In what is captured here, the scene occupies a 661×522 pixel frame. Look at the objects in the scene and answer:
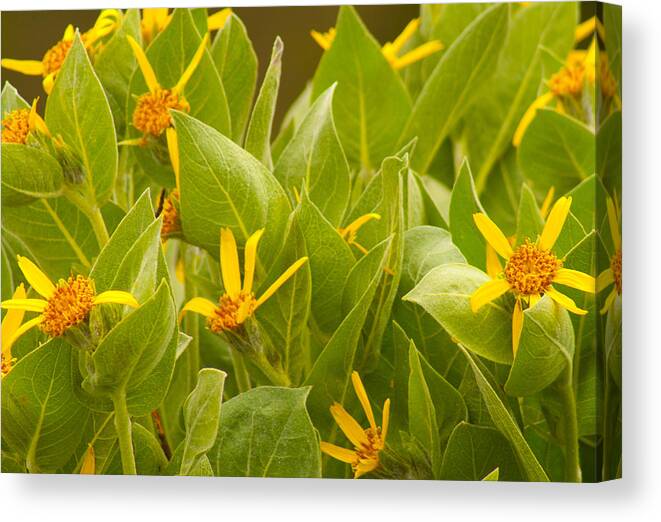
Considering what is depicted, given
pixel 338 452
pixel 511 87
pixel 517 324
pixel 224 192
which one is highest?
pixel 511 87

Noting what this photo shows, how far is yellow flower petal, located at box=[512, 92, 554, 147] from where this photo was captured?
1.17m

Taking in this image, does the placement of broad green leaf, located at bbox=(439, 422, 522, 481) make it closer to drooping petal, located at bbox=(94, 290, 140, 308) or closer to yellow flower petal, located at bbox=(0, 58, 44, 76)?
drooping petal, located at bbox=(94, 290, 140, 308)

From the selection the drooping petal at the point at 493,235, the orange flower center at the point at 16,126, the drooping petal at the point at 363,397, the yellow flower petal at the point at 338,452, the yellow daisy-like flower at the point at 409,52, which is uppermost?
the yellow daisy-like flower at the point at 409,52

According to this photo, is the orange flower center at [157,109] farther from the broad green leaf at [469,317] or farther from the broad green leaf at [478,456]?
the broad green leaf at [478,456]

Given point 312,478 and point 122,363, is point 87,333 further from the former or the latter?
point 312,478

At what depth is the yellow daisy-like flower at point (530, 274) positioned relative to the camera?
112cm

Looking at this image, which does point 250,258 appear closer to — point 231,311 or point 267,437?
point 231,311

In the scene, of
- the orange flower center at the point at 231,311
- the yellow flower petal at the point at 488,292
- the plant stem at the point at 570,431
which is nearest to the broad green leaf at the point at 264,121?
the orange flower center at the point at 231,311

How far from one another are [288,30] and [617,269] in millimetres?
380

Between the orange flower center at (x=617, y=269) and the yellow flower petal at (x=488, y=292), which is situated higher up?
the orange flower center at (x=617, y=269)

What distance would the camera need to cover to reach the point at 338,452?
118cm

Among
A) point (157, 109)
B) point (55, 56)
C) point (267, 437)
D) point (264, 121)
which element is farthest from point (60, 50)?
point (267, 437)

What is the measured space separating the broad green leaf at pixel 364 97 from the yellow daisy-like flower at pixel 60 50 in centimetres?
21

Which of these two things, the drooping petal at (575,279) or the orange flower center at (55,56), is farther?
the orange flower center at (55,56)
